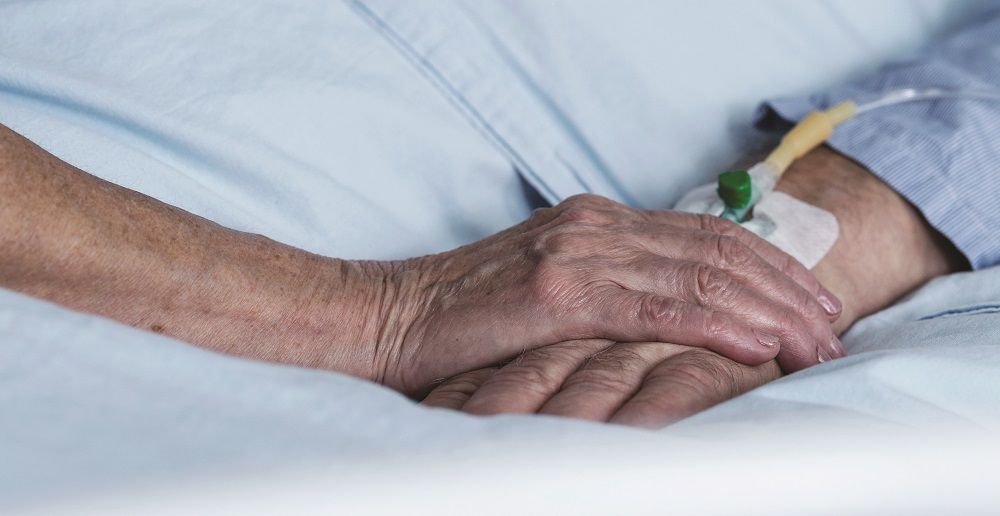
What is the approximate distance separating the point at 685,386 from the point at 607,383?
0.05 m

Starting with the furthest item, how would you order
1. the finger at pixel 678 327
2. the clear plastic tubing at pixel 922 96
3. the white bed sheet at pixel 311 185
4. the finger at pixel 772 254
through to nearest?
1. the clear plastic tubing at pixel 922 96
2. the finger at pixel 772 254
3. the finger at pixel 678 327
4. the white bed sheet at pixel 311 185

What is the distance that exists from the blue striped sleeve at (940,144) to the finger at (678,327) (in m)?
0.38

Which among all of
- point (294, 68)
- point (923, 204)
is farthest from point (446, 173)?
point (923, 204)

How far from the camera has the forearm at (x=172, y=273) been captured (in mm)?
659

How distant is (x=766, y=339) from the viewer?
745 millimetres

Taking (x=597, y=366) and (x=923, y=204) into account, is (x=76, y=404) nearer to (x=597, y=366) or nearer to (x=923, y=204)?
(x=597, y=366)

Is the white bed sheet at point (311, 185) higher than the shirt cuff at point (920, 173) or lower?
higher

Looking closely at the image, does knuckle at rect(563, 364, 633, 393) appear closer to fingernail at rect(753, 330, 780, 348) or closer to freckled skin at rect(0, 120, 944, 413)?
freckled skin at rect(0, 120, 944, 413)

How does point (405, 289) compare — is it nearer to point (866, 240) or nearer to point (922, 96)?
point (866, 240)

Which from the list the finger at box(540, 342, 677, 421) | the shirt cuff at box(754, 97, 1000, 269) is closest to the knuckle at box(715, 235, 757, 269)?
the finger at box(540, 342, 677, 421)

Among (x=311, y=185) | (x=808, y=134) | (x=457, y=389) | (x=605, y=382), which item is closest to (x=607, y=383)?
(x=605, y=382)

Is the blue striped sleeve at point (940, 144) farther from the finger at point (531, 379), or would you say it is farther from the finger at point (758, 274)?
the finger at point (531, 379)

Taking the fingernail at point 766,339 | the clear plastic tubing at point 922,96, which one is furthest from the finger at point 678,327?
the clear plastic tubing at point 922,96

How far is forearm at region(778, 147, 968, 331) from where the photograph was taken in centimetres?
96
